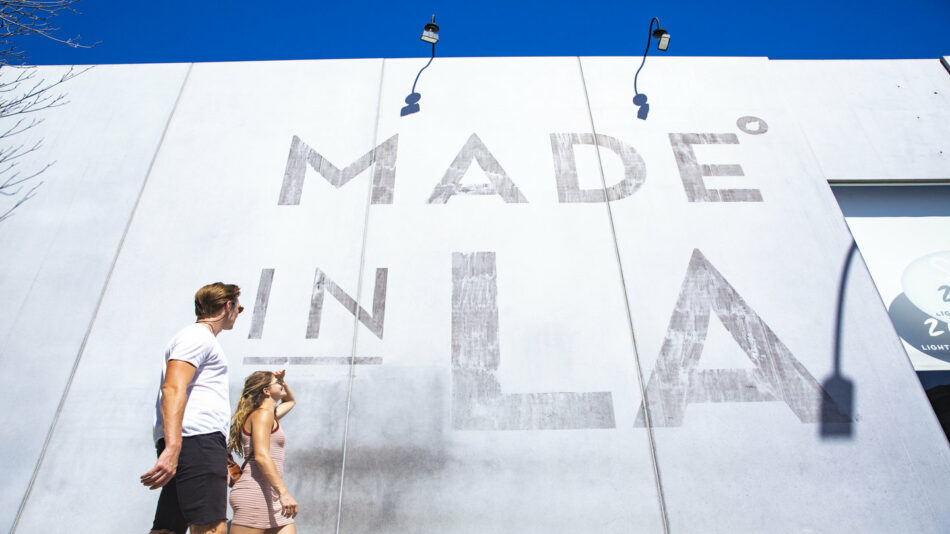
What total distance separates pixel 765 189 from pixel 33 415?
227 inches

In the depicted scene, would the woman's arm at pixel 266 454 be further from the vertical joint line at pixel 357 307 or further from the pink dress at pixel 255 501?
the vertical joint line at pixel 357 307

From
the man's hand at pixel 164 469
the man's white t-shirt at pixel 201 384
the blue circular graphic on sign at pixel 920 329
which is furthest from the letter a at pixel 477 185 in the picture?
the blue circular graphic on sign at pixel 920 329

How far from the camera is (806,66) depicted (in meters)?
5.58

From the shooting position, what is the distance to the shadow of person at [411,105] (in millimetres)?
5012

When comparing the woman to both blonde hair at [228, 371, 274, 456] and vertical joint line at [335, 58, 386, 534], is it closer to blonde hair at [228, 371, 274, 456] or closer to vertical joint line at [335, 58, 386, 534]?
blonde hair at [228, 371, 274, 456]

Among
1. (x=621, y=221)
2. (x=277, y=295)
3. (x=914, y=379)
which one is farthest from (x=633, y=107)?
(x=277, y=295)

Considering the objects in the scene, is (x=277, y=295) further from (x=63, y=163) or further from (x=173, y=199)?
(x=63, y=163)

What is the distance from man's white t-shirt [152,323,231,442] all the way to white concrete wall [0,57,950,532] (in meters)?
1.66

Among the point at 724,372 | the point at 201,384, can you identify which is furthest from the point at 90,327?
the point at 724,372

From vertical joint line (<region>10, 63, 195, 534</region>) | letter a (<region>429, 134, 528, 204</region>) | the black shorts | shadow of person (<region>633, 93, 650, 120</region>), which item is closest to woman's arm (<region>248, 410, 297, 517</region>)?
the black shorts

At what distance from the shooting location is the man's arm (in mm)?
1811

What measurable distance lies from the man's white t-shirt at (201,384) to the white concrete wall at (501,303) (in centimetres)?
166

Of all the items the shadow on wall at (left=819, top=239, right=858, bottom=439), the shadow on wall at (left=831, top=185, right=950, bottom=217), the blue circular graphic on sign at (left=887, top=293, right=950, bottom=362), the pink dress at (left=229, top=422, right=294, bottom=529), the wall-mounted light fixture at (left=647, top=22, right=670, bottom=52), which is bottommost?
the pink dress at (left=229, top=422, right=294, bottom=529)

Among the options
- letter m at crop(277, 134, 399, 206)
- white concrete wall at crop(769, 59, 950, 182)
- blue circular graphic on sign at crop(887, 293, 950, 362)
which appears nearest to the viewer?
blue circular graphic on sign at crop(887, 293, 950, 362)
